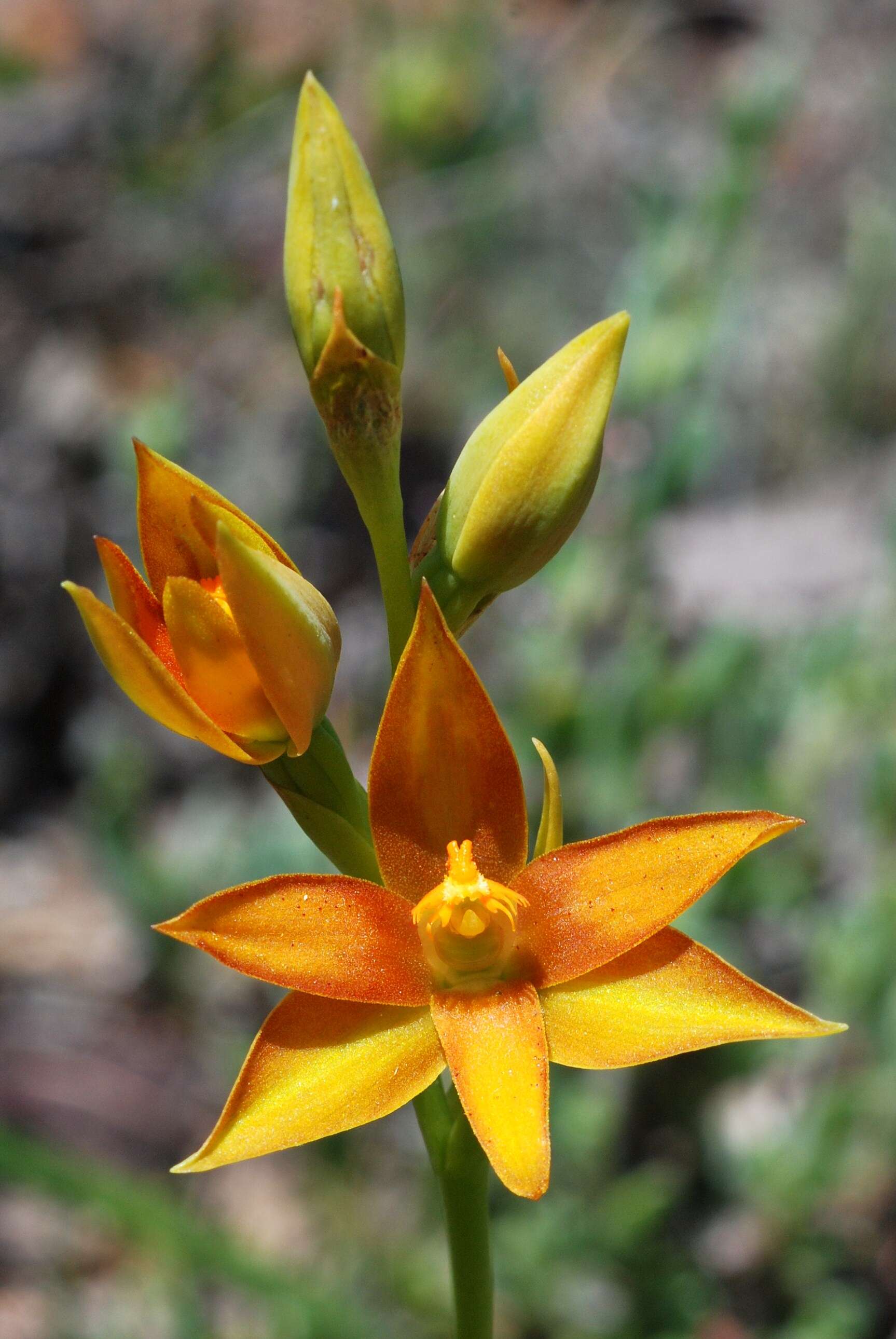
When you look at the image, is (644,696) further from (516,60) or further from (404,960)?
(516,60)

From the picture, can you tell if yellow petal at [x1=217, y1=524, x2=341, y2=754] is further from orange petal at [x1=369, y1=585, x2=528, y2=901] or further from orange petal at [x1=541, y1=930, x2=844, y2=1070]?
orange petal at [x1=541, y1=930, x2=844, y2=1070]

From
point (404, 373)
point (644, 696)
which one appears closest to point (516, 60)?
point (404, 373)

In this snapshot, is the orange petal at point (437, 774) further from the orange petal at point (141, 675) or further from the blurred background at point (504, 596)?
the blurred background at point (504, 596)

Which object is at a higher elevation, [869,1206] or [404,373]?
[404,373]

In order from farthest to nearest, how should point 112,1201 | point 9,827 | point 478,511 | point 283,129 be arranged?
1. point 283,129
2. point 9,827
3. point 112,1201
4. point 478,511

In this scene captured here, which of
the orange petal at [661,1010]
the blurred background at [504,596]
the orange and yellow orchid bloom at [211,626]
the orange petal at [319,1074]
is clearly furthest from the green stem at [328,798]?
the blurred background at [504,596]

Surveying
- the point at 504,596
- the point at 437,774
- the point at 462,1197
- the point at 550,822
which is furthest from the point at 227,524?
the point at 504,596
